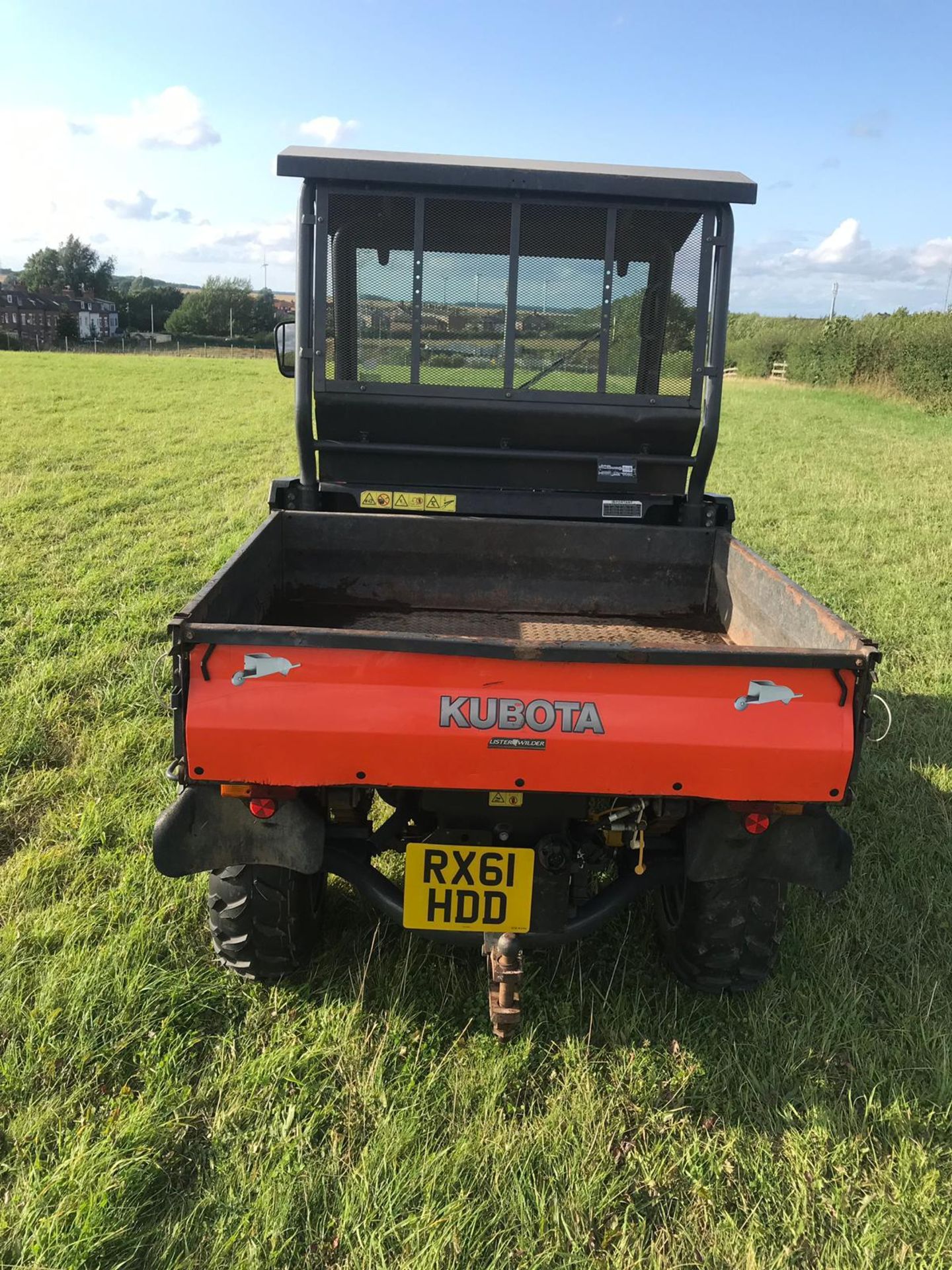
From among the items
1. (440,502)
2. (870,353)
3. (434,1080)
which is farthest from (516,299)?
(870,353)

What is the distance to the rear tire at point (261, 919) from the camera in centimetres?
272

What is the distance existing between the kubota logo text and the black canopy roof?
237cm

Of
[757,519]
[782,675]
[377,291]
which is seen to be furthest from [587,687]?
[757,519]

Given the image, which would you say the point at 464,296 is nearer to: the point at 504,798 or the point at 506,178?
the point at 506,178

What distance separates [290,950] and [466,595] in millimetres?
1720

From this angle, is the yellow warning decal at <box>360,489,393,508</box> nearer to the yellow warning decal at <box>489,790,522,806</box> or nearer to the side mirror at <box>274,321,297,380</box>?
the side mirror at <box>274,321,297,380</box>

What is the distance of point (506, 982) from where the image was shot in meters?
2.48

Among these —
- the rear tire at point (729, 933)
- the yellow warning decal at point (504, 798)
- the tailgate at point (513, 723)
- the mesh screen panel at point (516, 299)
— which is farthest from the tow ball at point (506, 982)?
the mesh screen panel at point (516, 299)

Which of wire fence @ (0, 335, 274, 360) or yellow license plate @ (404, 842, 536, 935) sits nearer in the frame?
yellow license plate @ (404, 842, 536, 935)

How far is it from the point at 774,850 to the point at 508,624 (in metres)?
1.63

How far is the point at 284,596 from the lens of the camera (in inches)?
155

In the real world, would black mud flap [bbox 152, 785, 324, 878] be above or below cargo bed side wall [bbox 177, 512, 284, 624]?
below

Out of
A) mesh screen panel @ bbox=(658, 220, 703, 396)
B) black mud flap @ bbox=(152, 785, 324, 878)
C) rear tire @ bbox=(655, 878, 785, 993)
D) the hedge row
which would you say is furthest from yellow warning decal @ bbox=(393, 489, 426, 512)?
the hedge row

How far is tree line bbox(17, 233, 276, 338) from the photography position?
93375mm
